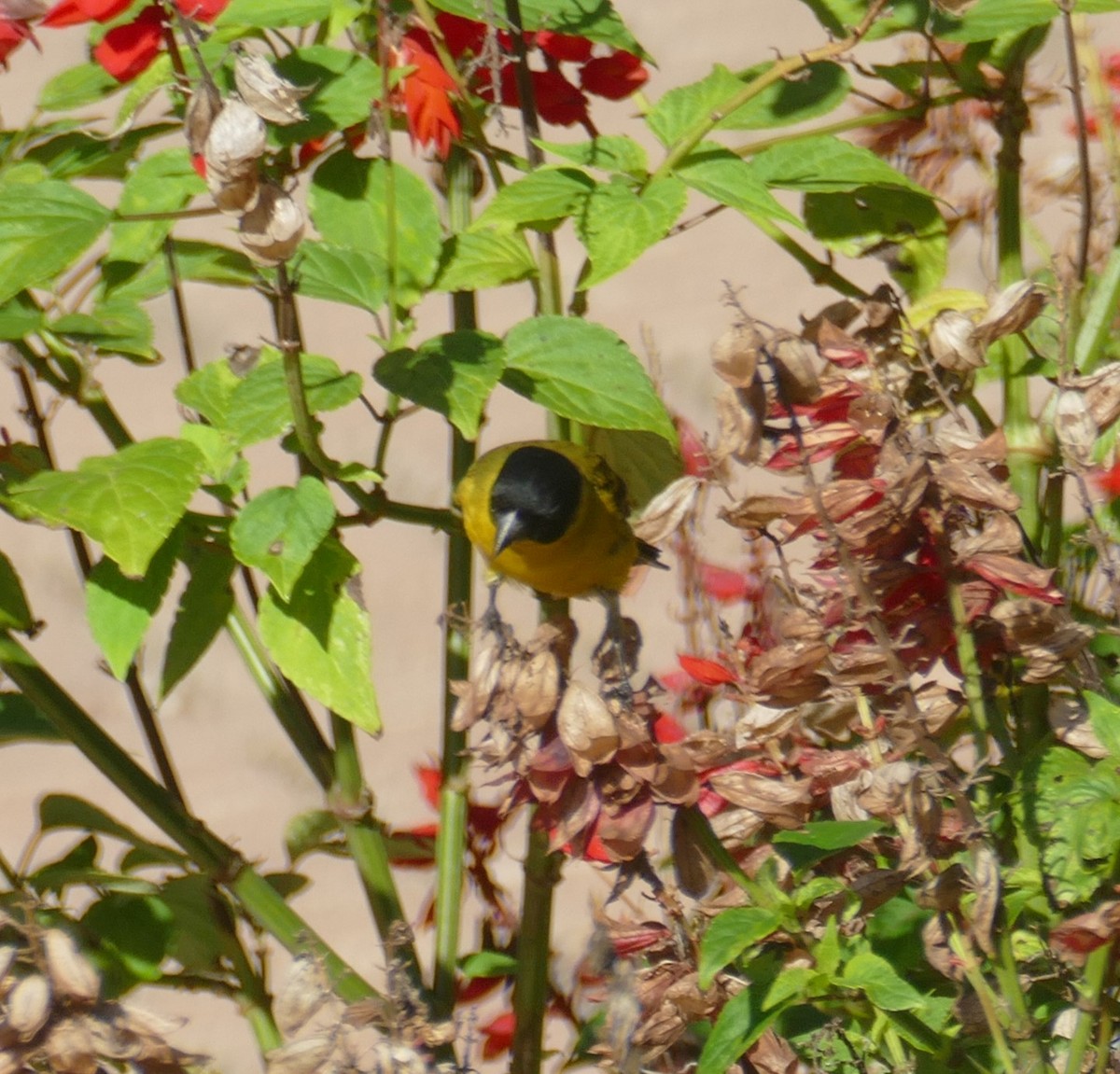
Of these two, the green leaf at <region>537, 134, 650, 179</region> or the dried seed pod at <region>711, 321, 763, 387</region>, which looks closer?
the dried seed pod at <region>711, 321, 763, 387</region>

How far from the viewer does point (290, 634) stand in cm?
74

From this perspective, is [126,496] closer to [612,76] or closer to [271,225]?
[271,225]

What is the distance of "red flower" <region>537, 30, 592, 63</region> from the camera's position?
88 centimetres

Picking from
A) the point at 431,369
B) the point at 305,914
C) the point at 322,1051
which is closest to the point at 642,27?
the point at 305,914

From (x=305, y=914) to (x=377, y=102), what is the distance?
5.05ft

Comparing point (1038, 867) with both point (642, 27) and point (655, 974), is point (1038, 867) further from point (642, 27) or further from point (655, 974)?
point (642, 27)

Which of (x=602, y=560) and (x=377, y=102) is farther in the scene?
(x=602, y=560)

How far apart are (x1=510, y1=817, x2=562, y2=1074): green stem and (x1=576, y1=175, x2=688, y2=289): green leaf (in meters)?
0.32

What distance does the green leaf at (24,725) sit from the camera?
35.2 inches

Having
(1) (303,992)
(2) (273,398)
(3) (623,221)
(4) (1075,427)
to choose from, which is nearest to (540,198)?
(3) (623,221)

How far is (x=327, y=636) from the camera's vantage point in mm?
737

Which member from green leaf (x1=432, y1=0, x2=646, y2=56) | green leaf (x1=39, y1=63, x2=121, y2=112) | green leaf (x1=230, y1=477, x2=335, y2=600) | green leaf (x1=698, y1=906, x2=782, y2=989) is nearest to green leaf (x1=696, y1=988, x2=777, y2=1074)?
green leaf (x1=698, y1=906, x2=782, y2=989)

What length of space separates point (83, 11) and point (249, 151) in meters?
0.30

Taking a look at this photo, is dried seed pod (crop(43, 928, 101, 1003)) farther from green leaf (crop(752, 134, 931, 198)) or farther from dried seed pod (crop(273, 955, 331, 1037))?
green leaf (crop(752, 134, 931, 198))
